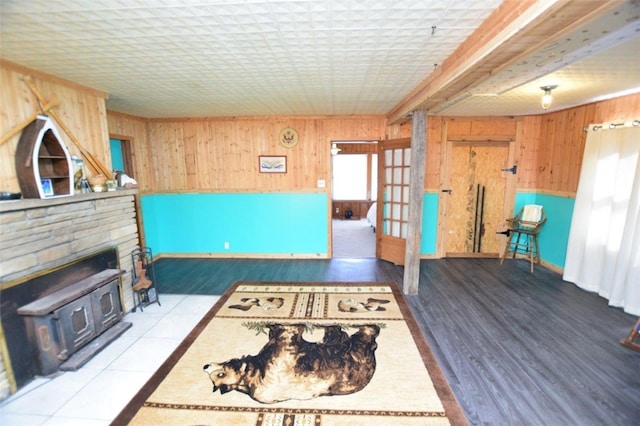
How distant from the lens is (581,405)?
206 cm

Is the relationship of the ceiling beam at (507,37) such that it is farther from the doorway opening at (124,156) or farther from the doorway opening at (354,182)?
the doorway opening at (354,182)

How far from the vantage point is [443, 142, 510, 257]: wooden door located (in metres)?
5.25

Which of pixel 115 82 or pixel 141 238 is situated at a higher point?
pixel 115 82

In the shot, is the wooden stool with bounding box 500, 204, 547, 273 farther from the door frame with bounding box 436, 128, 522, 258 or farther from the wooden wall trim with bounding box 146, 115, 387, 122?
the wooden wall trim with bounding box 146, 115, 387, 122

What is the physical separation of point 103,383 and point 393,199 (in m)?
4.47

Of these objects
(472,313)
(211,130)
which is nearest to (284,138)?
(211,130)

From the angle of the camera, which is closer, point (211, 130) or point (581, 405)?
point (581, 405)

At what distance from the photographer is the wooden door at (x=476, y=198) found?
5254mm

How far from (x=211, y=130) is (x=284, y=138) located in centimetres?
134

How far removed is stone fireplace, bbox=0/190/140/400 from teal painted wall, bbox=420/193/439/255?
4688 millimetres

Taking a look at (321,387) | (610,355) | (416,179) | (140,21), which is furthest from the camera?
(416,179)

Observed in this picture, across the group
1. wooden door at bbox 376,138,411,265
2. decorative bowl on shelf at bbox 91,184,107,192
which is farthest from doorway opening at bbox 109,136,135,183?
wooden door at bbox 376,138,411,265

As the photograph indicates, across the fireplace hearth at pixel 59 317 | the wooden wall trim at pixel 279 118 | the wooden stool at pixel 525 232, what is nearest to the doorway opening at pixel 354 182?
the wooden wall trim at pixel 279 118

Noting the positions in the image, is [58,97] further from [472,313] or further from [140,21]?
[472,313]
